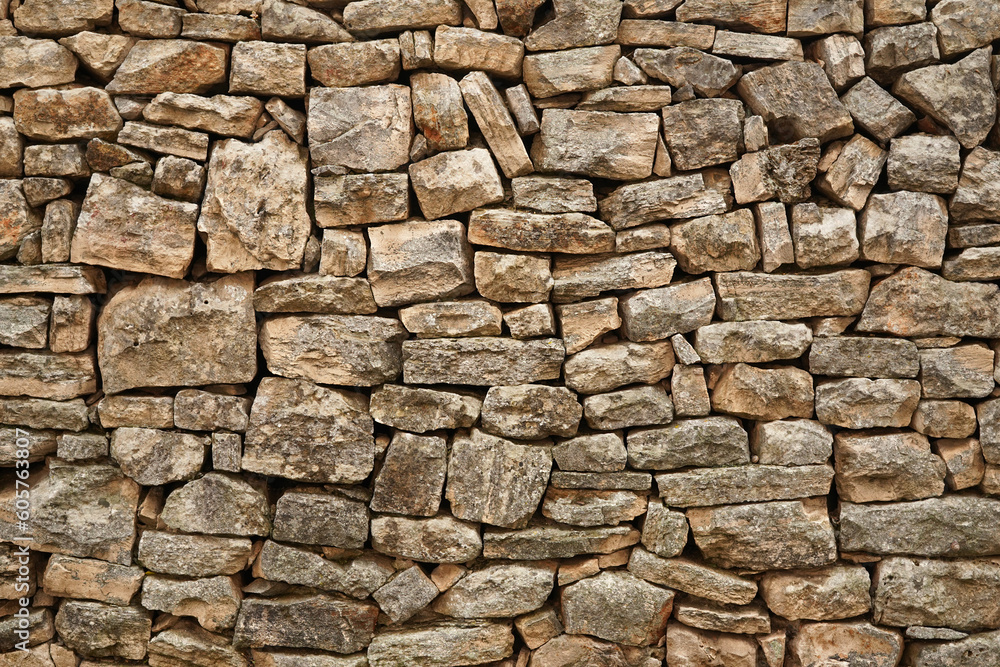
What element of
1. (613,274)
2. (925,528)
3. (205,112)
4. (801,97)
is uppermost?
(801,97)

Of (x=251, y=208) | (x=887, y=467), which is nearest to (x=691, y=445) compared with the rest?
(x=887, y=467)

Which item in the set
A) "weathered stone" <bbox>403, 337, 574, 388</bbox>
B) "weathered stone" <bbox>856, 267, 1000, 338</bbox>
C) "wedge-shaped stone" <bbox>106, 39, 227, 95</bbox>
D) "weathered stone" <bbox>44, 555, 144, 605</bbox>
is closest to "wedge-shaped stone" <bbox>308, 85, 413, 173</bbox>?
"wedge-shaped stone" <bbox>106, 39, 227, 95</bbox>

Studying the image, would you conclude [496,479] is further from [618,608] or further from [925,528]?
[925,528]

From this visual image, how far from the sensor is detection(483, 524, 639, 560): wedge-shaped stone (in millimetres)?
2928

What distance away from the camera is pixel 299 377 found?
2.96m

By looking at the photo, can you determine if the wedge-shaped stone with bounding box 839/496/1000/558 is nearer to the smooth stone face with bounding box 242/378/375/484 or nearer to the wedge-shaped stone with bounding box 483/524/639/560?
the wedge-shaped stone with bounding box 483/524/639/560

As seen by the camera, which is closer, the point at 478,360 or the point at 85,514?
the point at 478,360

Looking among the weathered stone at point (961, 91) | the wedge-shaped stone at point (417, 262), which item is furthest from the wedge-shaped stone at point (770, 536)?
the weathered stone at point (961, 91)

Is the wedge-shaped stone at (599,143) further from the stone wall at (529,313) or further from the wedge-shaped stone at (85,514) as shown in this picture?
the wedge-shaped stone at (85,514)

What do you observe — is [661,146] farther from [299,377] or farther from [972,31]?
[299,377]

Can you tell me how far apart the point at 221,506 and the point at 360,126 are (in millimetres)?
1782

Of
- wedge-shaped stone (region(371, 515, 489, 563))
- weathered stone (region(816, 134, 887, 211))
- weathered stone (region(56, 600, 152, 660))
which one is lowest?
weathered stone (region(56, 600, 152, 660))

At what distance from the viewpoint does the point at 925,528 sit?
9.62ft

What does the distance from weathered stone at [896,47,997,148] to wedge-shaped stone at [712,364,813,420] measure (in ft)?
4.17
